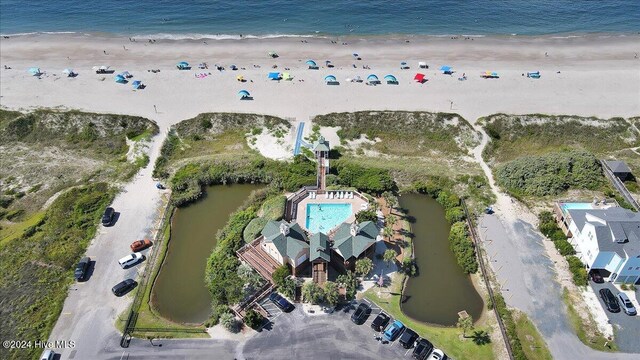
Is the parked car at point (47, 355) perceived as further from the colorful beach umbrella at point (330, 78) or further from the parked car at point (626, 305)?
the colorful beach umbrella at point (330, 78)

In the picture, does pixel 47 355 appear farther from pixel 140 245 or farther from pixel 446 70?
pixel 446 70

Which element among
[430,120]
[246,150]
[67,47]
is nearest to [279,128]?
[246,150]

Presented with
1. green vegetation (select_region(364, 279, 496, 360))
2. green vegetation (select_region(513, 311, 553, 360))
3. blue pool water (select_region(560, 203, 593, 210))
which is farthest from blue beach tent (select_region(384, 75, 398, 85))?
green vegetation (select_region(513, 311, 553, 360))

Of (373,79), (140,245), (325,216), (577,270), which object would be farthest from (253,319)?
(373,79)

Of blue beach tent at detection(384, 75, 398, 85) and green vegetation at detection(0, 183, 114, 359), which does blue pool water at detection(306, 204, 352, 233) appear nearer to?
green vegetation at detection(0, 183, 114, 359)

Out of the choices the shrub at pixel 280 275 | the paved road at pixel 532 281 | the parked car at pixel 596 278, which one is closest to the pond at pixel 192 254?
the shrub at pixel 280 275

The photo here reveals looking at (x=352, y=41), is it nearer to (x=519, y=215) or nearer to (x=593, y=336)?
(x=519, y=215)
